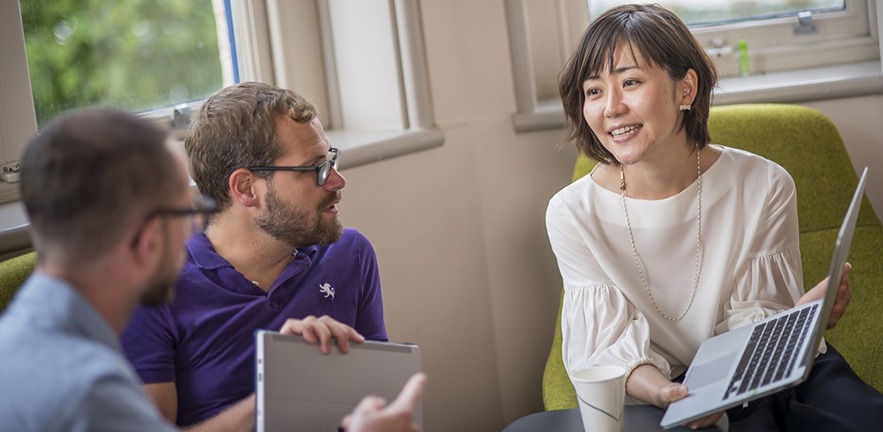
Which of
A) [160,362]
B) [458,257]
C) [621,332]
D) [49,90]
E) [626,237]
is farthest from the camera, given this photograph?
[458,257]

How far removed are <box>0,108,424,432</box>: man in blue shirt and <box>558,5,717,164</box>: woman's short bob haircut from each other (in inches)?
44.2

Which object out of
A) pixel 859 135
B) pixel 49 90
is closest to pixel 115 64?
pixel 49 90

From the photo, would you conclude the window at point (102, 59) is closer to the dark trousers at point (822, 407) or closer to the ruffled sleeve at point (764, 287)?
the ruffled sleeve at point (764, 287)

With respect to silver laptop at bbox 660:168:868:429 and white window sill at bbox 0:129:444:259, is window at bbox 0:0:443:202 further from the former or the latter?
silver laptop at bbox 660:168:868:429

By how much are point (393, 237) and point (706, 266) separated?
29.3 inches

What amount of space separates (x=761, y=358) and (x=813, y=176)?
960 mm

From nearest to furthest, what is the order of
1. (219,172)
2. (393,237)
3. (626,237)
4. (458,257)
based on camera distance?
(219,172) < (626,237) < (393,237) < (458,257)

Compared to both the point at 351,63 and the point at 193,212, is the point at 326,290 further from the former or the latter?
the point at 351,63

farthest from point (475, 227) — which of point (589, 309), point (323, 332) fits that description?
point (323, 332)

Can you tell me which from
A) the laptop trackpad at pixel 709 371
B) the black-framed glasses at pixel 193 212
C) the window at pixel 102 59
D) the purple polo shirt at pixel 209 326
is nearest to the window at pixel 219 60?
the window at pixel 102 59

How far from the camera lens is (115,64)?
2203 millimetres

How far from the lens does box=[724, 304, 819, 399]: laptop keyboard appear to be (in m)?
1.36

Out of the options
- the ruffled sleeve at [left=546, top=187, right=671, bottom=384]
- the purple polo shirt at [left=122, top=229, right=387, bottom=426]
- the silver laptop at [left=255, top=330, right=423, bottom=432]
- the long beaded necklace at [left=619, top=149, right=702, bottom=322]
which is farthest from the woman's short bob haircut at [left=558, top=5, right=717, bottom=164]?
the silver laptop at [left=255, top=330, right=423, bottom=432]

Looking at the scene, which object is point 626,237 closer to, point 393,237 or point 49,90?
point 393,237
